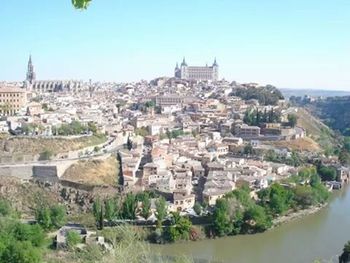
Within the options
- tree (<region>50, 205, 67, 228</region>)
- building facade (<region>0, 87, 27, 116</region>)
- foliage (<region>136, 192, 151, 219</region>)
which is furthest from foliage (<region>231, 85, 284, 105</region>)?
tree (<region>50, 205, 67, 228</region>)

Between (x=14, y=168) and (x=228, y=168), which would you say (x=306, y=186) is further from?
(x=14, y=168)

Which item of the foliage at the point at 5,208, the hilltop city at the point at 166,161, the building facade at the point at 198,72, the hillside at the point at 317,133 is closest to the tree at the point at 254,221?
the hilltop city at the point at 166,161

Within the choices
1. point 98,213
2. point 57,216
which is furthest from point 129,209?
point 57,216

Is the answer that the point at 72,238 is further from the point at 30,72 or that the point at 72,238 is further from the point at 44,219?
the point at 30,72

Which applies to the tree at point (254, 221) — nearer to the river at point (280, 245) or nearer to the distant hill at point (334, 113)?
the river at point (280, 245)

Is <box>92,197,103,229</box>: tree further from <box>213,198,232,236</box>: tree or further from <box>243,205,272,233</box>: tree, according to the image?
<box>243,205,272,233</box>: tree

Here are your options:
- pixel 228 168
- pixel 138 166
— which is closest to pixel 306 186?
pixel 228 168

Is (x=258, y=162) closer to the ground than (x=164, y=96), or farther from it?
closer to the ground
